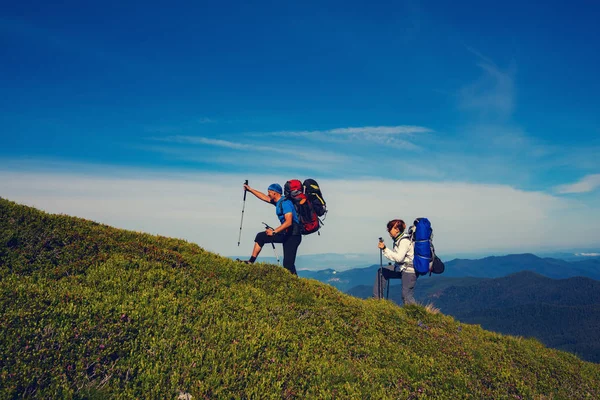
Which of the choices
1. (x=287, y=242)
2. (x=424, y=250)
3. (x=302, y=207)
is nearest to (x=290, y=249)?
(x=287, y=242)

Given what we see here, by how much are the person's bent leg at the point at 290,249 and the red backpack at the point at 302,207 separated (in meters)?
0.61

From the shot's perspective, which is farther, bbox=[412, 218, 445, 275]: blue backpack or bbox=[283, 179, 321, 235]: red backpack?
bbox=[283, 179, 321, 235]: red backpack

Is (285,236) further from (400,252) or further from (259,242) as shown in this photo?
(400,252)

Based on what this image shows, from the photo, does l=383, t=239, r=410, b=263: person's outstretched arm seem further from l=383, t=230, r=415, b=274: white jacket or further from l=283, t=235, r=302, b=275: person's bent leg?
l=283, t=235, r=302, b=275: person's bent leg

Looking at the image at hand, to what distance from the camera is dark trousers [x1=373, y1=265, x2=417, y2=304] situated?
15.3 metres

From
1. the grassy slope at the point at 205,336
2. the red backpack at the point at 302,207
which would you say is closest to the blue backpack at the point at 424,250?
the grassy slope at the point at 205,336

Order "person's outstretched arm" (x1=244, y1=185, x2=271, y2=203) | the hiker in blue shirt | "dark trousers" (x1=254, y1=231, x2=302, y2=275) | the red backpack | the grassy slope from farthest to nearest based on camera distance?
"person's outstretched arm" (x1=244, y1=185, x2=271, y2=203), the red backpack, "dark trousers" (x1=254, y1=231, x2=302, y2=275), the hiker in blue shirt, the grassy slope

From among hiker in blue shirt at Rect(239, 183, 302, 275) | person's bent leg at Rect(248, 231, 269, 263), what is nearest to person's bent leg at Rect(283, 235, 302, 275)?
hiker in blue shirt at Rect(239, 183, 302, 275)

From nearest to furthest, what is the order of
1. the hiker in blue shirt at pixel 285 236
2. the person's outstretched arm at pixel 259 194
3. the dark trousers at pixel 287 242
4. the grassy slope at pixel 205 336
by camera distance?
the grassy slope at pixel 205 336 < the hiker in blue shirt at pixel 285 236 < the dark trousers at pixel 287 242 < the person's outstretched arm at pixel 259 194

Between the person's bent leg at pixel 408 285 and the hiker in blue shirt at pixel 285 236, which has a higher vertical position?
the hiker in blue shirt at pixel 285 236

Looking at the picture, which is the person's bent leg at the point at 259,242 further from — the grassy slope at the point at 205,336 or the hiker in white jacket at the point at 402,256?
the hiker in white jacket at the point at 402,256

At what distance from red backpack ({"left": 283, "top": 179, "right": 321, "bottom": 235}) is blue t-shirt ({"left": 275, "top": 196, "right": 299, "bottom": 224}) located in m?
0.30

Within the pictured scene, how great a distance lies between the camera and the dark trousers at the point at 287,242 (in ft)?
48.4

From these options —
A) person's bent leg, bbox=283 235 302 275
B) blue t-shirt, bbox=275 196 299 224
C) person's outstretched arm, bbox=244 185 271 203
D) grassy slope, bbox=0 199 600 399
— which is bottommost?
grassy slope, bbox=0 199 600 399
